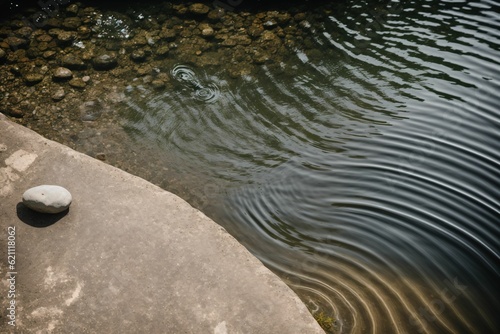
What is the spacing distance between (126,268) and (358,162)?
2.72 m

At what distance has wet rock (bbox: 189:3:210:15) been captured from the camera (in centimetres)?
589

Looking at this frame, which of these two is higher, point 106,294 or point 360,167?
point 360,167

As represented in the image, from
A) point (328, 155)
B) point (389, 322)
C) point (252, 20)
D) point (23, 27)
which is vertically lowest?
point (23, 27)

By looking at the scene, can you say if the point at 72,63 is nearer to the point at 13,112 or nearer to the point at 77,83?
the point at 77,83

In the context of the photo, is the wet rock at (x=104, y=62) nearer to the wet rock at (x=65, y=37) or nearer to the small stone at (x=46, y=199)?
the wet rock at (x=65, y=37)

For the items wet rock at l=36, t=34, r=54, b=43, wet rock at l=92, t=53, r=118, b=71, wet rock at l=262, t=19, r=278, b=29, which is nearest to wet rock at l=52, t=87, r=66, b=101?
wet rock at l=92, t=53, r=118, b=71

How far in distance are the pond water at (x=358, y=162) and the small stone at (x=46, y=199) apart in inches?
47.9

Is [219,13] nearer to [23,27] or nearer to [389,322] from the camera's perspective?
[23,27]

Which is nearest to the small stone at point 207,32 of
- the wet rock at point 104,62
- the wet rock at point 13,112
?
the wet rock at point 104,62

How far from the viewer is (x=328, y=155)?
412cm

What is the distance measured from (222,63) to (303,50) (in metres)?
1.31

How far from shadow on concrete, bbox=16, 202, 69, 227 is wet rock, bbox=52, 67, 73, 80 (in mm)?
2547

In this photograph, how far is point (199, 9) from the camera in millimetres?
5914

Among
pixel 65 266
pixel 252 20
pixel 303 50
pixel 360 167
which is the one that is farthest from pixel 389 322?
pixel 252 20
